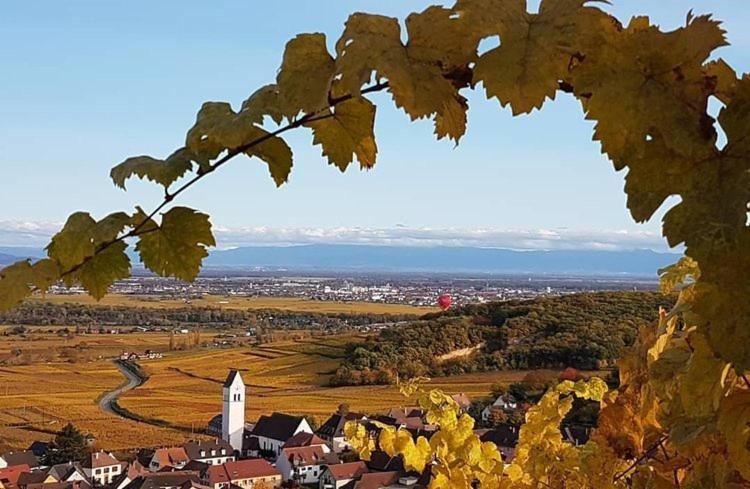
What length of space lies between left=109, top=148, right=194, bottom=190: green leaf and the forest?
106 ft

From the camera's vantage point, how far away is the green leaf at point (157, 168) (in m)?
1.09

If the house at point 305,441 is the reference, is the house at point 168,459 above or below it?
below

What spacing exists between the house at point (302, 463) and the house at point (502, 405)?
9005 millimetres

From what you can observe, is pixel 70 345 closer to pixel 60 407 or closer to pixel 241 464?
pixel 60 407

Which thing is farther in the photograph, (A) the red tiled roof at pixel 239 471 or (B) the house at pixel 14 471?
(A) the red tiled roof at pixel 239 471

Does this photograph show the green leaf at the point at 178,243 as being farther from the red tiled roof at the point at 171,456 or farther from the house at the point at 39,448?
the house at the point at 39,448

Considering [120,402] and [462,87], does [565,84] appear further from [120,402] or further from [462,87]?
[120,402]

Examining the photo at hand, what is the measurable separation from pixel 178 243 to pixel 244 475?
108 ft

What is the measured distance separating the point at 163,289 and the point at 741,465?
501ft

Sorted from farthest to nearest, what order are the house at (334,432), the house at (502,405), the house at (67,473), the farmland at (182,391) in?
the farmland at (182,391)
the house at (334,432)
the house at (67,473)
the house at (502,405)

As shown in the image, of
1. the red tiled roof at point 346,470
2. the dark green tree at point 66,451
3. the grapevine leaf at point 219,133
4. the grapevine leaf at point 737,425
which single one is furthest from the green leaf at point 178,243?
the dark green tree at point 66,451

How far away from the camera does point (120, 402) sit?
48.9 m

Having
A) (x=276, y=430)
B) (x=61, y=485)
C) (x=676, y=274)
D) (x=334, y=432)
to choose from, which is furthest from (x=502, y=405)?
(x=676, y=274)

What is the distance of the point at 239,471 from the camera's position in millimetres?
32156
